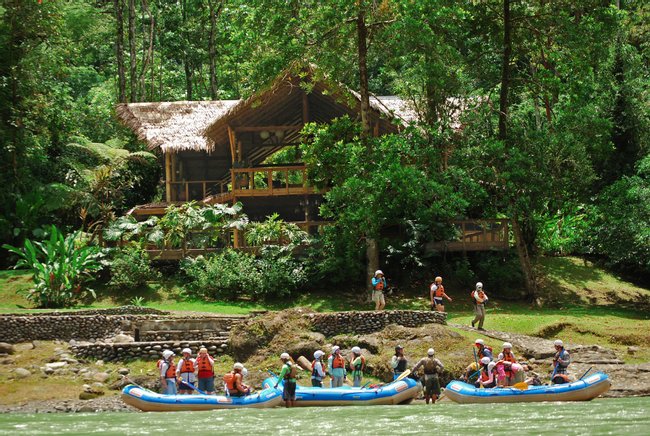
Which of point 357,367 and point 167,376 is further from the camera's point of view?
point 357,367

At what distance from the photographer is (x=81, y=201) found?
4066cm

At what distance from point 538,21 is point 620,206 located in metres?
6.63

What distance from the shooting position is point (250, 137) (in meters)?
44.0

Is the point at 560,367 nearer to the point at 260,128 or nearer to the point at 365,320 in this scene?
the point at 365,320

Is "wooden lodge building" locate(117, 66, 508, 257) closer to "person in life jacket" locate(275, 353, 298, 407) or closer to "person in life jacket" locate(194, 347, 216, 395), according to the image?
"person in life jacket" locate(194, 347, 216, 395)

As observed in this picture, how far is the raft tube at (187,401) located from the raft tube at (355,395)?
0.60 m

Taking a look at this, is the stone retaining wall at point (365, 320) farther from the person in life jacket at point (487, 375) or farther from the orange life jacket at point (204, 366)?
the person in life jacket at point (487, 375)

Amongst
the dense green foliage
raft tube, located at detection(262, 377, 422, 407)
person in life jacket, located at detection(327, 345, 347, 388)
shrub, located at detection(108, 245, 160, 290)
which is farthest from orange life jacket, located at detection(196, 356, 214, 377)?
shrub, located at detection(108, 245, 160, 290)

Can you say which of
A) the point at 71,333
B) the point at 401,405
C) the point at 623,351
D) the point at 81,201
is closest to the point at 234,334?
the point at 71,333

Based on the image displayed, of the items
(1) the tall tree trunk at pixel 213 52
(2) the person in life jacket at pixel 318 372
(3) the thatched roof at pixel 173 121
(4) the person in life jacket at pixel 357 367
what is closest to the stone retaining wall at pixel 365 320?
(4) the person in life jacket at pixel 357 367

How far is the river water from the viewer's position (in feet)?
63.5

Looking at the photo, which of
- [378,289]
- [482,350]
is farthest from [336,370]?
[378,289]

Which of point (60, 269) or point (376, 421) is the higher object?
point (60, 269)

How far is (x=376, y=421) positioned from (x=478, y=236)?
55.8 ft
